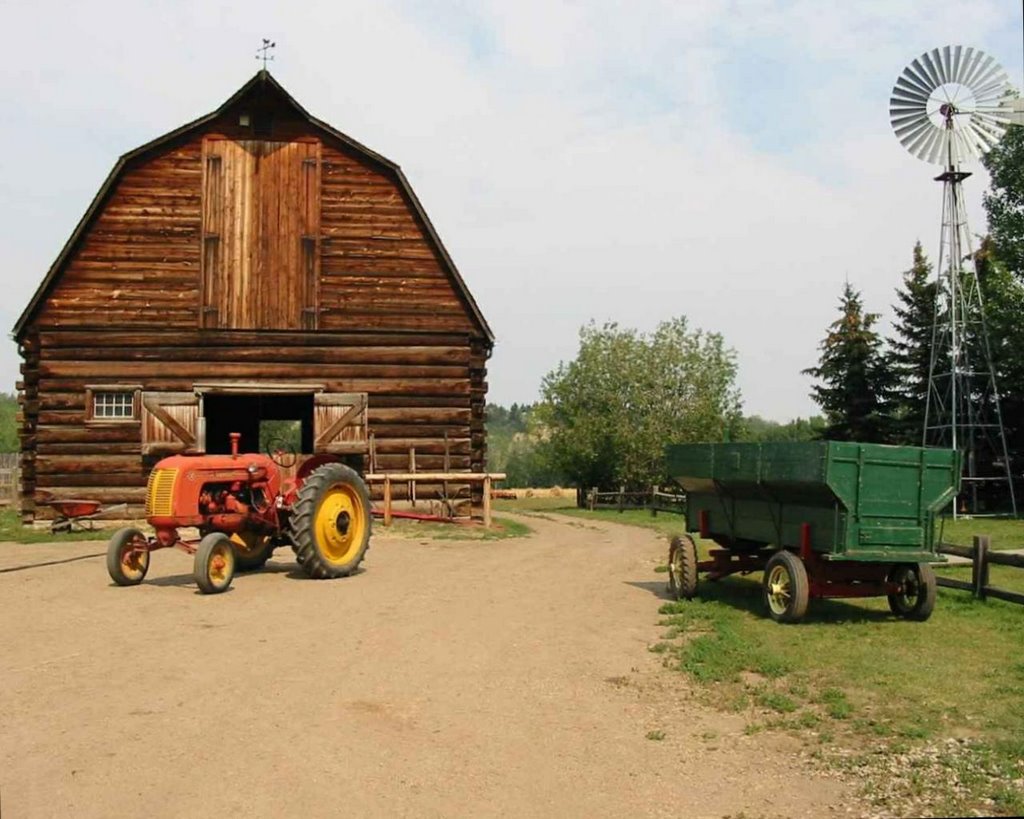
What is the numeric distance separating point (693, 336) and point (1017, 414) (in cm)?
1412

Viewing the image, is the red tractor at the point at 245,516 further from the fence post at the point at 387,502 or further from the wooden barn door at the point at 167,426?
the wooden barn door at the point at 167,426

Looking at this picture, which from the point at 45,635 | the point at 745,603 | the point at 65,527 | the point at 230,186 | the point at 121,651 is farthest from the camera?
the point at 230,186

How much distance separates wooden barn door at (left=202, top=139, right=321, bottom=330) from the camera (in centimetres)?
2233

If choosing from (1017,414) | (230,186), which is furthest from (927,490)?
(1017,414)

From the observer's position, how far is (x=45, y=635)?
31.2 ft

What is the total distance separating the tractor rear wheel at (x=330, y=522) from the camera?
13.2m

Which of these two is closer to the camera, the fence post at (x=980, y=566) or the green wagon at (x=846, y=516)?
the green wagon at (x=846, y=516)

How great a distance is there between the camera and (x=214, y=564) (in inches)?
478

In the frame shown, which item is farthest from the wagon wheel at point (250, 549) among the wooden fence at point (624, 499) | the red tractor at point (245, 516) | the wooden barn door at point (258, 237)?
the wooden fence at point (624, 499)

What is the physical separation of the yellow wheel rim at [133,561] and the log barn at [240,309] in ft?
29.1

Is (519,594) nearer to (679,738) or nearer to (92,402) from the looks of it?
(679,738)

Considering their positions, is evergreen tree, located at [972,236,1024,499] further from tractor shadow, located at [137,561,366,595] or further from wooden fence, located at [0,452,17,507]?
wooden fence, located at [0,452,17,507]

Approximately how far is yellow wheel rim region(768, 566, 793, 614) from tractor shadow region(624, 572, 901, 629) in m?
0.28

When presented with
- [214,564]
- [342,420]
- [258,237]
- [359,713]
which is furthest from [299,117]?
[359,713]
